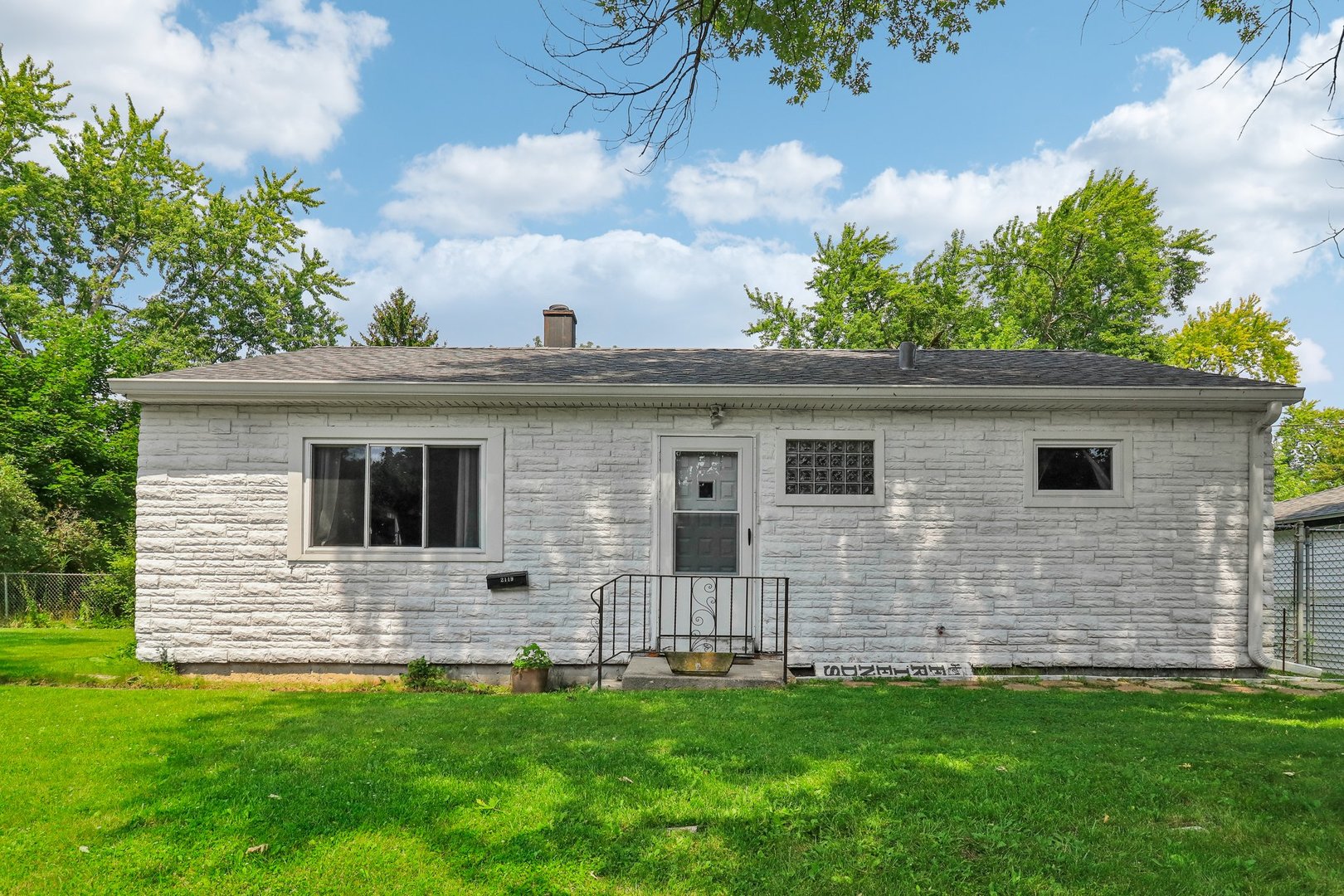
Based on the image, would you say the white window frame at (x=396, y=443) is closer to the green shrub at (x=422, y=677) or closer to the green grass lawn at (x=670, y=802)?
the green shrub at (x=422, y=677)

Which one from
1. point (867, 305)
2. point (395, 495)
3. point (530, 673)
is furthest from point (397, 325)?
point (530, 673)

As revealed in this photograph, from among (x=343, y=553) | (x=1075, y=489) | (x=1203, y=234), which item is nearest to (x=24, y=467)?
(x=343, y=553)

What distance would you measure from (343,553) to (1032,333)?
2725cm

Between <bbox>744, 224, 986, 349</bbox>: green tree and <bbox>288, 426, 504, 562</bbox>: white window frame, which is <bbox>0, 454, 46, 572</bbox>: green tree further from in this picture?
<bbox>744, 224, 986, 349</bbox>: green tree

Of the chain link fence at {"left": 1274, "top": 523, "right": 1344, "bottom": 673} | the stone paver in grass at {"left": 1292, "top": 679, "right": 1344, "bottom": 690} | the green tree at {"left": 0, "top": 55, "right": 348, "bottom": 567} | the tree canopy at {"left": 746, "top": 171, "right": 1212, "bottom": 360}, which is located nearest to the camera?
the stone paver in grass at {"left": 1292, "top": 679, "right": 1344, "bottom": 690}

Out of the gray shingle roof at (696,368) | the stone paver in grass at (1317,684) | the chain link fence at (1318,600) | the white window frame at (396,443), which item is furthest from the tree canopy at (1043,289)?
the white window frame at (396,443)

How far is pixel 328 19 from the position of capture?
26.9ft

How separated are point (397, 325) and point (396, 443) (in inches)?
864

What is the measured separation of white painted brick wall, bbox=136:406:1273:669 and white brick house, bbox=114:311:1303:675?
0.02 m

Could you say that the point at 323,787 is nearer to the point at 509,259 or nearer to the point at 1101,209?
the point at 509,259

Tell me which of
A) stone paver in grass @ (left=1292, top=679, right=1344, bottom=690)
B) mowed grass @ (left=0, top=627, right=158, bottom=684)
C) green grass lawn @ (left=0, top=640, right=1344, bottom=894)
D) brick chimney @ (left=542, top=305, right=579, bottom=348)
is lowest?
mowed grass @ (left=0, top=627, right=158, bottom=684)

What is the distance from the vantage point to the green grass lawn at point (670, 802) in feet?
9.36

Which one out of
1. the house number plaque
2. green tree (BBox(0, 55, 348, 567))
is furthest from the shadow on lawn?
green tree (BBox(0, 55, 348, 567))

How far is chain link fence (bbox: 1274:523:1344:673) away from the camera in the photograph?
10.4 m
